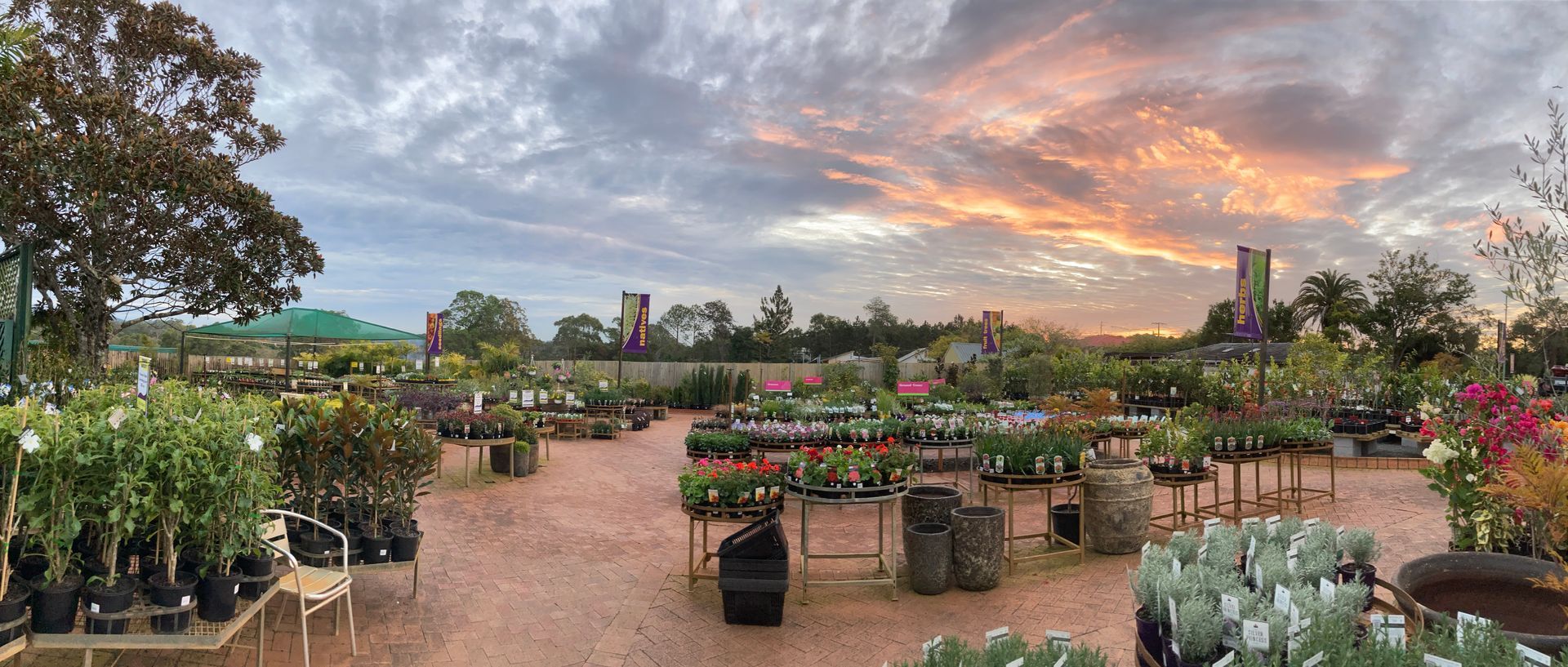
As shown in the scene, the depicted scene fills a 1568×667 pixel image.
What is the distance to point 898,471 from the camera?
503 cm

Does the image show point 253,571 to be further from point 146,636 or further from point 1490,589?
point 1490,589

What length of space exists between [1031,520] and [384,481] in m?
5.57

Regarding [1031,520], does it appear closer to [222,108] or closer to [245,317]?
[245,317]

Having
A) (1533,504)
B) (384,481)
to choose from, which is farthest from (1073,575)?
(384,481)

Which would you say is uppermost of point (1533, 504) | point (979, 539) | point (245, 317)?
point (245, 317)

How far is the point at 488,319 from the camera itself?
1527 inches

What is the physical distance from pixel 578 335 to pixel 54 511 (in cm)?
4094

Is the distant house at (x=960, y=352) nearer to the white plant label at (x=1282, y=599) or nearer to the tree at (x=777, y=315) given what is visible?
the tree at (x=777, y=315)

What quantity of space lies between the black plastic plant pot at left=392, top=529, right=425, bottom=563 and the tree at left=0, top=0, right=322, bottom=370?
4756 mm

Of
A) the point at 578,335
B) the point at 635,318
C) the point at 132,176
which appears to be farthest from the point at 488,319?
the point at 132,176

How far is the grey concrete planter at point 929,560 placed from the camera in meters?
4.89

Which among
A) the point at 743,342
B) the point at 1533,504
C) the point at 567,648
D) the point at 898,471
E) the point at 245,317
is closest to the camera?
the point at 1533,504

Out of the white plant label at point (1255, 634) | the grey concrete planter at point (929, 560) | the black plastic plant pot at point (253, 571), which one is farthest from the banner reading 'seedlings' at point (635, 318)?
the white plant label at point (1255, 634)

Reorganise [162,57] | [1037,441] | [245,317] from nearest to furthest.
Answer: [1037,441] < [162,57] < [245,317]
